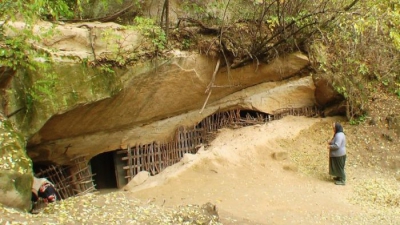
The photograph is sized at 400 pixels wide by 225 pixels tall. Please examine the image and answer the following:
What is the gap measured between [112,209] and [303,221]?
8.44ft

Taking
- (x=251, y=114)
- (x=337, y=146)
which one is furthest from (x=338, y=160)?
(x=251, y=114)

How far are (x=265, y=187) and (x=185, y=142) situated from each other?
87.0 inches

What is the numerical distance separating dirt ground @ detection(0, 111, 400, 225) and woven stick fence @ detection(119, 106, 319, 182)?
298 millimetres

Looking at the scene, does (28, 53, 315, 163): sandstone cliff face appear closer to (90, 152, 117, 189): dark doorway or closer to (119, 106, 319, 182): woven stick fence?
(119, 106, 319, 182): woven stick fence

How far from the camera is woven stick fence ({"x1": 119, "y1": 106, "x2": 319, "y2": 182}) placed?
8.02m

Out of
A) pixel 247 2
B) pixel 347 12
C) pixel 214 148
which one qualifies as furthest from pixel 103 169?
pixel 347 12

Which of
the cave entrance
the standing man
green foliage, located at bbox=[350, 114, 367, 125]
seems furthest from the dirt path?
the cave entrance

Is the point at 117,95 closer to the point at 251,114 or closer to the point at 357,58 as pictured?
the point at 251,114

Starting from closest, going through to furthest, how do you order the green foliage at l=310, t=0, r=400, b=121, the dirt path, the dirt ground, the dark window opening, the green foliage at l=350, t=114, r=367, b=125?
the dirt ground, the dirt path, the green foliage at l=310, t=0, r=400, b=121, the green foliage at l=350, t=114, r=367, b=125, the dark window opening

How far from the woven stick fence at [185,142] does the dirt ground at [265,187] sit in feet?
0.98

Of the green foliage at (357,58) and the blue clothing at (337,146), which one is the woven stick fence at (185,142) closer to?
the green foliage at (357,58)

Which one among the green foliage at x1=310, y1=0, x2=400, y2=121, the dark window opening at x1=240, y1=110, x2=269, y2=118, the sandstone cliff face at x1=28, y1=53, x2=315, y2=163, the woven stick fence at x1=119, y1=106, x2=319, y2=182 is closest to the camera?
the sandstone cliff face at x1=28, y1=53, x2=315, y2=163

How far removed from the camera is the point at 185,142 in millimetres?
8492

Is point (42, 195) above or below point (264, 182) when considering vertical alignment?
above
